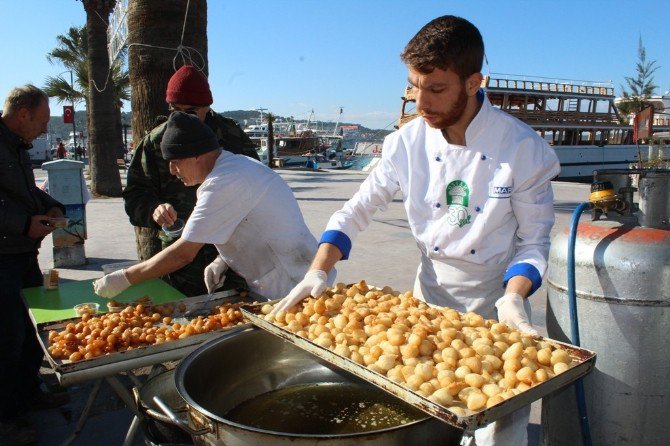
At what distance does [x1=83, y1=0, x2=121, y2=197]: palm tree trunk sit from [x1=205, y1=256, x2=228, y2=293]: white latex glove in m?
10.7

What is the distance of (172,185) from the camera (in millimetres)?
3781

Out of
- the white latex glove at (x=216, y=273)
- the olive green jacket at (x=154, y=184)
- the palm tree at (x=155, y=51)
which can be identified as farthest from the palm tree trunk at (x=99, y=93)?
the white latex glove at (x=216, y=273)

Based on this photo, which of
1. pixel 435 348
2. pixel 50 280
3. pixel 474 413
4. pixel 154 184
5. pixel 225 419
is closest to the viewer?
pixel 474 413

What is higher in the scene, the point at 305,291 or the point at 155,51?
the point at 155,51

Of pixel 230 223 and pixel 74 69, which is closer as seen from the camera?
A: pixel 230 223

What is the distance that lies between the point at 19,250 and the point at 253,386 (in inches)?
89.9

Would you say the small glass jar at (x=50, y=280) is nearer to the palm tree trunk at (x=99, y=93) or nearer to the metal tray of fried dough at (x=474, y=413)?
the metal tray of fried dough at (x=474, y=413)

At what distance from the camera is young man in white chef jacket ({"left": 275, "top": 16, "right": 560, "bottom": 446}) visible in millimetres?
2061

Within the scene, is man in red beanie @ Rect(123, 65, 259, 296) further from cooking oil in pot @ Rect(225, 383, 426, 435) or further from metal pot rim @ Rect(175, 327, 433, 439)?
cooking oil in pot @ Rect(225, 383, 426, 435)

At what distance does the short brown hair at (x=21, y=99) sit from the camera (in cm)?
357

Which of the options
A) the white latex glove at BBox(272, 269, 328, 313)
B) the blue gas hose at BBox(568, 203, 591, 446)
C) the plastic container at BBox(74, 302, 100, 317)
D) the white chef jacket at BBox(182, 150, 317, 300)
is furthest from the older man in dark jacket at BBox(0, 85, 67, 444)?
the blue gas hose at BBox(568, 203, 591, 446)

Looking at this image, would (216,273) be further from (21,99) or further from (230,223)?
(21,99)

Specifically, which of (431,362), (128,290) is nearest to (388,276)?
(128,290)

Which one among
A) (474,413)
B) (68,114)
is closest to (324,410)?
(474,413)
